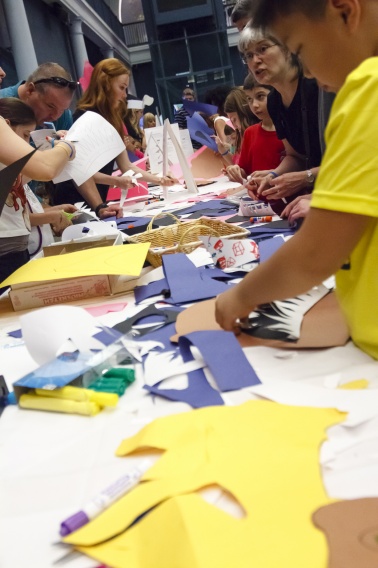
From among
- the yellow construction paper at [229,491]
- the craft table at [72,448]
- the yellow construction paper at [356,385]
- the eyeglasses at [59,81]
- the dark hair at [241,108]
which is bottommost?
the yellow construction paper at [356,385]

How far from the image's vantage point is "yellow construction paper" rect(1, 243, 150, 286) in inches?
49.8

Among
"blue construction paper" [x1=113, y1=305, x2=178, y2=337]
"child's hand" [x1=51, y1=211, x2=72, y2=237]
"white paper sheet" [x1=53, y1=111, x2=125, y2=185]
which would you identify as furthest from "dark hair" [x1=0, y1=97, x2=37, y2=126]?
"blue construction paper" [x1=113, y1=305, x2=178, y2=337]

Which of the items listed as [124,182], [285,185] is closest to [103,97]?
[124,182]

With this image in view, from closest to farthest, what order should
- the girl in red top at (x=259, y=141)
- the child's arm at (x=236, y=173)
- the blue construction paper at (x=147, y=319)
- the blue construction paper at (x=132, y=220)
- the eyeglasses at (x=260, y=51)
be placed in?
the blue construction paper at (x=147, y=319) < the eyeglasses at (x=260, y=51) < the blue construction paper at (x=132, y=220) < the girl in red top at (x=259, y=141) < the child's arm at (x=236, y=173)

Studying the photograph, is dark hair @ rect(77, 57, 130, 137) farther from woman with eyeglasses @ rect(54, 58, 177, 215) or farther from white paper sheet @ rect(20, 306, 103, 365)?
white paper sheet @ rect(20, 306, 103, 365)

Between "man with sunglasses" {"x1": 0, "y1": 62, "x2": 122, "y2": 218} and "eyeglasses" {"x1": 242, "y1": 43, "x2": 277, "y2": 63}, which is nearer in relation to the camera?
"eyeglasses" {"x1": 242, "y1": 43, "x2": 277, "y2": 63}

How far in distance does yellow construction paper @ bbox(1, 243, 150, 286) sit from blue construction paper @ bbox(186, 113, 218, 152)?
2.47m

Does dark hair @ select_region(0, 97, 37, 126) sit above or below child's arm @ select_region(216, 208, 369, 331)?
above

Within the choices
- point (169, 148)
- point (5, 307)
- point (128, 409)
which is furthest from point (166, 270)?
point (169, 148)

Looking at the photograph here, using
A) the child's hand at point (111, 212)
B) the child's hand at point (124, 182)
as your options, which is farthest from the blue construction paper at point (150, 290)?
the child's hand at point (124, 182)

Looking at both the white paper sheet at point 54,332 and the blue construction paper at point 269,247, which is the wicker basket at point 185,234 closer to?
the blue construction paper at point 269,247

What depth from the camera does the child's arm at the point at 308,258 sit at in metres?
0.69

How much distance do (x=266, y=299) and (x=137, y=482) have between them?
316mm

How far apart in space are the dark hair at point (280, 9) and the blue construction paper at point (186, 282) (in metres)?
0.53
